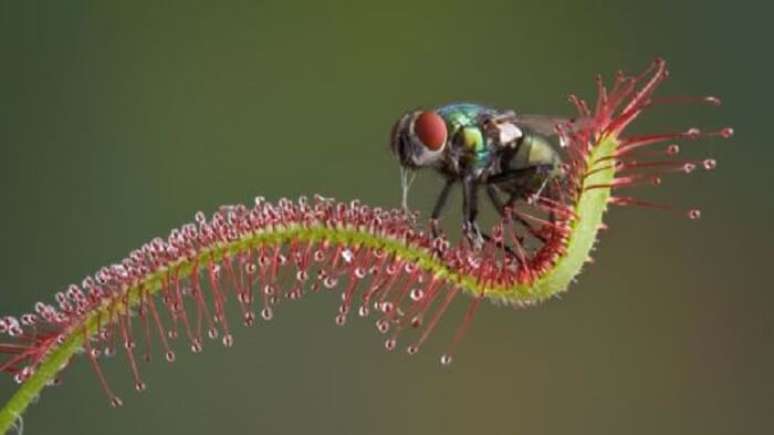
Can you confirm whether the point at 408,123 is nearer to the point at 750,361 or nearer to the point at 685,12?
the point at 750,361

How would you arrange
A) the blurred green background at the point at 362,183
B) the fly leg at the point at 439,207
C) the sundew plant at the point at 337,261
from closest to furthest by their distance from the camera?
the sundew plant at the point at 337,261
the fly leg at the point at 439,207
the blurred green background at the point at 362,183

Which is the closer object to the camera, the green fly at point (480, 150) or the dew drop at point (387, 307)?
the dew drop at point (387, 307)

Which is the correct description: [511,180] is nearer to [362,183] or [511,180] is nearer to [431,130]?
[431,130]

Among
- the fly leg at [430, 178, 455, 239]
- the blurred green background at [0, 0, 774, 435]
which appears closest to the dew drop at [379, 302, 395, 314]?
the fly leg at [430, 178, 455, 239]

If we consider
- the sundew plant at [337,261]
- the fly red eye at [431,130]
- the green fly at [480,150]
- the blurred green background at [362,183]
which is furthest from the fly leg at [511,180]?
the blurred green background at [362,183]

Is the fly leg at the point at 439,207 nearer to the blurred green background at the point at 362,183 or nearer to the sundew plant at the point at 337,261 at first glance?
the sundew plant at the point at 337,261

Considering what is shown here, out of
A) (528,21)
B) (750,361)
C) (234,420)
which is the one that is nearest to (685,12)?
(528,21)
